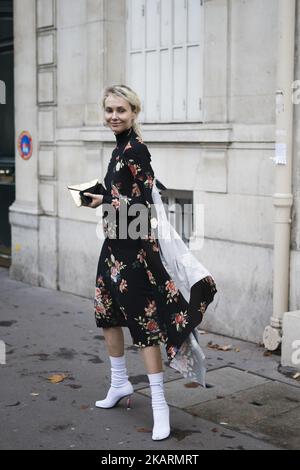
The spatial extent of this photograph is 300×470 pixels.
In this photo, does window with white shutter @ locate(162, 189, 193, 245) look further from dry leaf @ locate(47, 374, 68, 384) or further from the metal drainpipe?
dry leaf @ locate(47, 374, 68, 384)

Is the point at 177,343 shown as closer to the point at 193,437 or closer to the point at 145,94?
the point at 193,437

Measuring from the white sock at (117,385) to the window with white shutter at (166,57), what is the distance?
3098 millimetres

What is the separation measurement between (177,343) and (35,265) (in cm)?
516

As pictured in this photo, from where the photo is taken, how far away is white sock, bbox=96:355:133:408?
503cm

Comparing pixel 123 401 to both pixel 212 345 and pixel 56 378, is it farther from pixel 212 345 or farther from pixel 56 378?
pixel 212 345

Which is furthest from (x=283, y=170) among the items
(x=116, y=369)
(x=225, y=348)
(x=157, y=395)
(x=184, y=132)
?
(x=157, y=395)

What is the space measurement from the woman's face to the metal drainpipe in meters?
1.93

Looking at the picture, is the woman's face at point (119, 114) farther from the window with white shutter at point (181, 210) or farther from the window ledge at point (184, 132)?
the window with white shutter at point (181, 210)

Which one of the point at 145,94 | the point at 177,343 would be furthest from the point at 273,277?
the point at 145,94

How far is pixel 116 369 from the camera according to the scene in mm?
5043

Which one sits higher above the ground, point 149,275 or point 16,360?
point 149,275

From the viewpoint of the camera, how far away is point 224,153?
22.6ft

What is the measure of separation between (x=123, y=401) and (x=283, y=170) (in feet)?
7.66

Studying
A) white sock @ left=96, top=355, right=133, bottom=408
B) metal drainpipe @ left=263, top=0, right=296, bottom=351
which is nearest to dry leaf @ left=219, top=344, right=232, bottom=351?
metal drainpipe @ left=263, top=0, right=296, bottom=351
